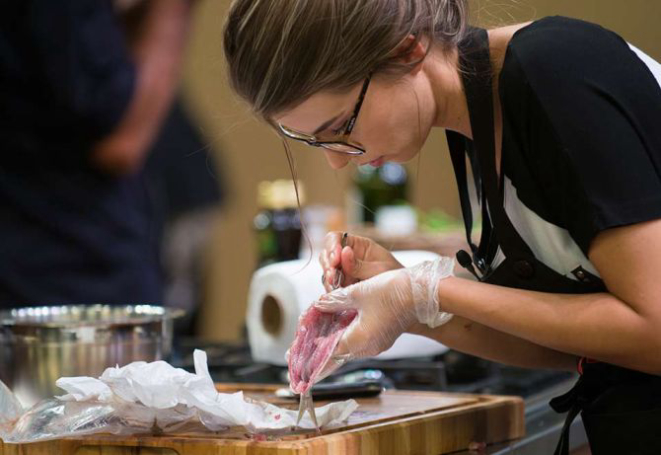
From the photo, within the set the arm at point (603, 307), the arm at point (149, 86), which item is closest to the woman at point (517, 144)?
the arm at point (603, 307)

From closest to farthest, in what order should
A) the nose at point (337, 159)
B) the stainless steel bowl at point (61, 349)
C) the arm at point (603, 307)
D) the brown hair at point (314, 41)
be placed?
the arm at point (603, 307)
the brown hair at point (314, 41)
the nose at point (337, 159)
the stainless steel bowl at point (61, 349)

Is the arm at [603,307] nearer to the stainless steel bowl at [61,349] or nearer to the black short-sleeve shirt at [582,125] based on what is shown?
the black short-sleeve shirt at [582,125]

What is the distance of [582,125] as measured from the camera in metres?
1.10

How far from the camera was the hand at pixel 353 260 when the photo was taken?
1420mm

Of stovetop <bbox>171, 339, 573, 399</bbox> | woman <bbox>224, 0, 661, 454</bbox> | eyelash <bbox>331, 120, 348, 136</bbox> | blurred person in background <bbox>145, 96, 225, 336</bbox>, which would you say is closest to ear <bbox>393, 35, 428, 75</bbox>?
woman <bbox>224, 0, 661, 454</bbox>

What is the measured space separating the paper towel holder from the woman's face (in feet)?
2.03

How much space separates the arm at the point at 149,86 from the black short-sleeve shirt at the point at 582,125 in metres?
2.06

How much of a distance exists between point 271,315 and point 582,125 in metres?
0.89

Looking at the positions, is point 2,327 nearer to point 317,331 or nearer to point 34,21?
point 317,331

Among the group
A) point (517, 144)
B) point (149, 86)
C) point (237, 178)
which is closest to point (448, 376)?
point (517, 144)

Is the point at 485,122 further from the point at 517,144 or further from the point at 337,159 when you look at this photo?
the point at 337,159

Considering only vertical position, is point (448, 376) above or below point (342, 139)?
below

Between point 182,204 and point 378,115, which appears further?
point 182,204

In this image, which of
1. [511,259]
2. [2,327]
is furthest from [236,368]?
[511,259]
